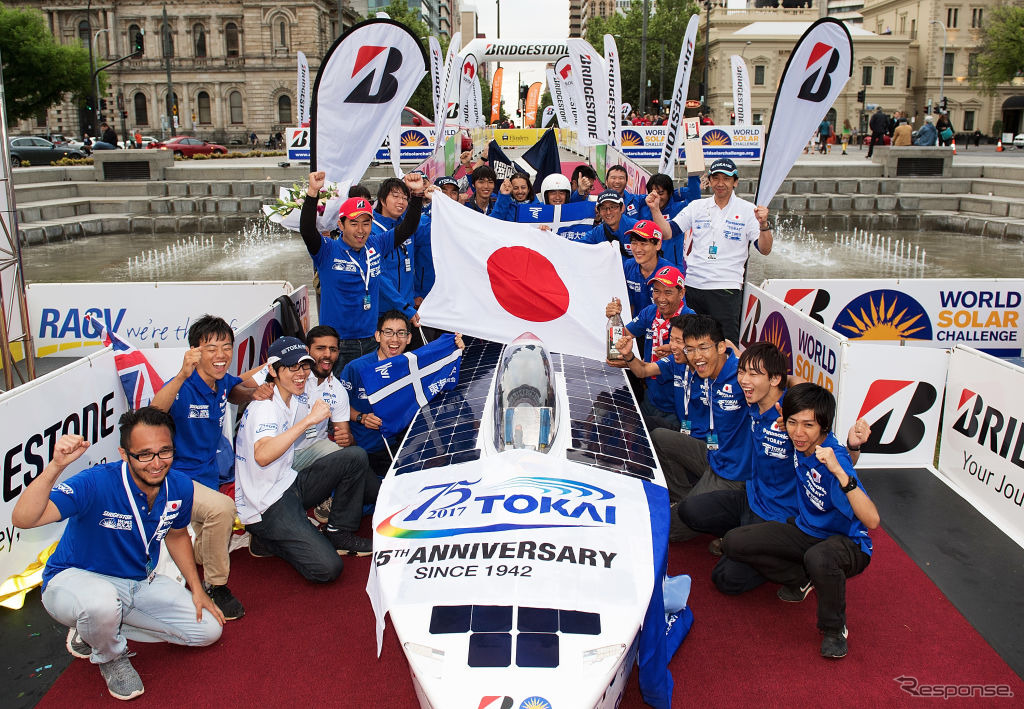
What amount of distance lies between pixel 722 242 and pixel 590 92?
11.1 meters

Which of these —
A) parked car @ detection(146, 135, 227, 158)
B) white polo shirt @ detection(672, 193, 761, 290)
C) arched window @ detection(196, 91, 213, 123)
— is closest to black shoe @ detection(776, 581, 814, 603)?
white polo shirt @ detection(672, 193, 761, 290)

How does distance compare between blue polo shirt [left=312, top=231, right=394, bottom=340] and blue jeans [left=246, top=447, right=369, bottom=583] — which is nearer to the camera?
blue jeans [left=246, top=447, right=369, bottom=583]

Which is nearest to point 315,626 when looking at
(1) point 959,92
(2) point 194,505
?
(2) point 194,505

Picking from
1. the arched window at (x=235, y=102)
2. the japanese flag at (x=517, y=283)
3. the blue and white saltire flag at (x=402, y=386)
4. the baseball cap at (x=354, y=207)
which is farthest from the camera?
the arched window at (x=235, y=102)

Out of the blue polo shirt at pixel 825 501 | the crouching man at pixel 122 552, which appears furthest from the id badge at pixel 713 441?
the crouching man at pixel 122 552

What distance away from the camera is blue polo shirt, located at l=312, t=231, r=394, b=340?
6336mm

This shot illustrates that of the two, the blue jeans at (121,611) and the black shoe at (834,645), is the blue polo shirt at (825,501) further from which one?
the blue jeans at (121,611)

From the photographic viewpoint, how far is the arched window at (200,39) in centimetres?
6800

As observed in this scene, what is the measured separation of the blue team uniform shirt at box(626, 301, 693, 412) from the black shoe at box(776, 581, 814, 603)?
1664mm

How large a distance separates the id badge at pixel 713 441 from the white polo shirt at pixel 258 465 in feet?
8.95

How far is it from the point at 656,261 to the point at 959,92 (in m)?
76.2

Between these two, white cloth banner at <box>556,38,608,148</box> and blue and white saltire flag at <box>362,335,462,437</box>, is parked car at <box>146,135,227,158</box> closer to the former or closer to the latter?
white cloth banner at <box>556,38,608,148</box>

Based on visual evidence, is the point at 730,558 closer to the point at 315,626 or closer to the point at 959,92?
the point at 315,626

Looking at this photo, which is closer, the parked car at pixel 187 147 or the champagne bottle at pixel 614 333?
the champagne bottle at pixel 614 333
